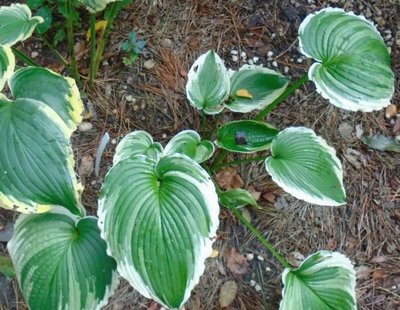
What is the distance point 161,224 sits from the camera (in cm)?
108

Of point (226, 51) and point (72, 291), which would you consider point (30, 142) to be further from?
point (226, 51)

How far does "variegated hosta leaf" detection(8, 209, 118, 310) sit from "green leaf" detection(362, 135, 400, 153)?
87cm

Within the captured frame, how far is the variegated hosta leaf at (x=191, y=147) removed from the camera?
1.42 meters

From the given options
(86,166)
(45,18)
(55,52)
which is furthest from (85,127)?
(45,18)

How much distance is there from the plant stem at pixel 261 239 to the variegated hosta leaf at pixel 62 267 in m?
0.41

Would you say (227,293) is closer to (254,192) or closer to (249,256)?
(249,256)

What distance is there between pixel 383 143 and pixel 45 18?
40.7 inches

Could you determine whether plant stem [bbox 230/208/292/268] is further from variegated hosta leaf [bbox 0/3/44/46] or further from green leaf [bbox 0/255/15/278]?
variegated hosta leaf [bbox 0/3/44/46]

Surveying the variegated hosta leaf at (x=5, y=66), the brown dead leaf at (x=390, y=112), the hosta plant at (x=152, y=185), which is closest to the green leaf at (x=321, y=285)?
the hosta plant at (x=152, y=185)

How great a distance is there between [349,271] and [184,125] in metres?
0.61

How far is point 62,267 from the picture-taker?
114 cm

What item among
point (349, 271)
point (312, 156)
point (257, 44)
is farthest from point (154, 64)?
point (349, 271)

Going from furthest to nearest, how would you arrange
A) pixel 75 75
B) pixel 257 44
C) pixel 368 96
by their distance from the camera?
pixel 257 44
pixel 75 75
pixel 368 96

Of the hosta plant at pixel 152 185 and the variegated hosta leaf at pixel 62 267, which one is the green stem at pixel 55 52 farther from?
the variegated hosta leaf at pixel 62 267
